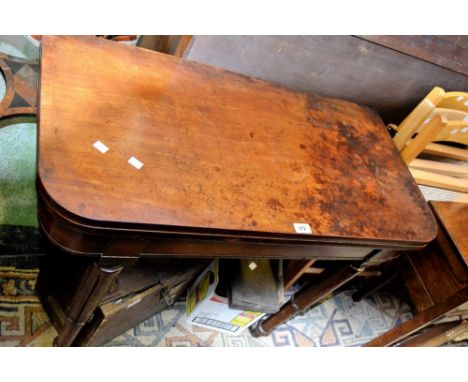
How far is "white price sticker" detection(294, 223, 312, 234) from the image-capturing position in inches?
43.7

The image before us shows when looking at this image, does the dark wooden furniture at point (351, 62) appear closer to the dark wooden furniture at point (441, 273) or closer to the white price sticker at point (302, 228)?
the dark wooden furniture at point (441, 273)

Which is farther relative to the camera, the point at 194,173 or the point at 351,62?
the point at 351,62

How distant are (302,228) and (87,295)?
636mm

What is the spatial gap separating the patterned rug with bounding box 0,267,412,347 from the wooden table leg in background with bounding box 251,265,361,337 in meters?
0.09

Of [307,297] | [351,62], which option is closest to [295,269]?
[307,297]

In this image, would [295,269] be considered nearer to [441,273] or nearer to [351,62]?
[441,273]

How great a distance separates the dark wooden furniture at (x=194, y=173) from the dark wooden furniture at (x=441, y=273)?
0.27 metres

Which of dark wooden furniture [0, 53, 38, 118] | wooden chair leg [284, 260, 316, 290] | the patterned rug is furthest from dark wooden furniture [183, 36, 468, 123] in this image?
the patterned rug

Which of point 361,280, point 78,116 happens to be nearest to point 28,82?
point 78,116

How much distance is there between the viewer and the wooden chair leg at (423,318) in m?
1.55

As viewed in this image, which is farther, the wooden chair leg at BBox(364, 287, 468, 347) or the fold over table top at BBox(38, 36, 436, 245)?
the wooden chair leg at BBox(364, 287, 468, 347)

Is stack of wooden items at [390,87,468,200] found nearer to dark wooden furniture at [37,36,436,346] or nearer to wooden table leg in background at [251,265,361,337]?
dark wooden furniture at [37,36,436,346]

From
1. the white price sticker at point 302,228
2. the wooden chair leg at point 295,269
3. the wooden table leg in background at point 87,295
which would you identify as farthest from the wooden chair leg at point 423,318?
the wooden table leg in background at point 87,295

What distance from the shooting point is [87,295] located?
3.87 ft
